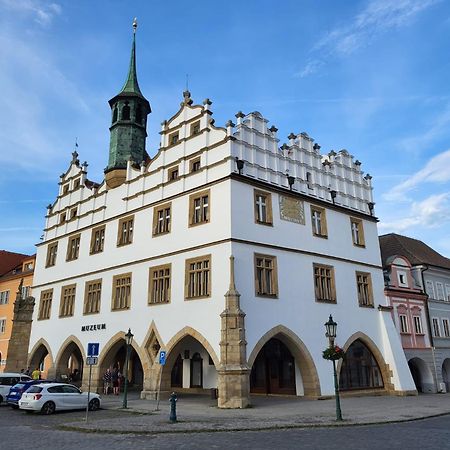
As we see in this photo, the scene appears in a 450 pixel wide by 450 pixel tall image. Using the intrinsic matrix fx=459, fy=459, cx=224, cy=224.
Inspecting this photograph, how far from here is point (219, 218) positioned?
2333 centimetres

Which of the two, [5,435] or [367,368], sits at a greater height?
[367,368]

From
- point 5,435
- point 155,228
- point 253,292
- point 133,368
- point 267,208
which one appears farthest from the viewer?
point 133,368

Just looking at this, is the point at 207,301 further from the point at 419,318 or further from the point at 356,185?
the point at 419,318

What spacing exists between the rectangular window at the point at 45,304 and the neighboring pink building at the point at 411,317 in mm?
24321

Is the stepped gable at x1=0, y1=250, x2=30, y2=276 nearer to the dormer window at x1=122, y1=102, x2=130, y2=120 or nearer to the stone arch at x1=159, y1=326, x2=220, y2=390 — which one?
the dormer window at x1=122, y1=102, x2=130, y2=120

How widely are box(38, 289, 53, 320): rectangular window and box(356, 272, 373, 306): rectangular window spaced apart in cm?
2229

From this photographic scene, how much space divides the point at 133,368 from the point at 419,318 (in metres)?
21.4

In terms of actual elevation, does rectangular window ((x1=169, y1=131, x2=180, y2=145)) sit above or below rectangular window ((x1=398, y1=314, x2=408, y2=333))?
above

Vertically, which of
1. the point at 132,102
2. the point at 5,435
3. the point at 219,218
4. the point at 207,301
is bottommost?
the point at 5,435

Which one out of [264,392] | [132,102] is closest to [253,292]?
[264,392]

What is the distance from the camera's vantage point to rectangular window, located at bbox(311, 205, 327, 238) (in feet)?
89.4

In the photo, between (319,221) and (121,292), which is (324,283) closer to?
(319,221)

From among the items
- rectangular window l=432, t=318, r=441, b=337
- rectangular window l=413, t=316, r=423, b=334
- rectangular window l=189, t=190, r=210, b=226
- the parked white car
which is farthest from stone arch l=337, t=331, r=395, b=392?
the parked white car

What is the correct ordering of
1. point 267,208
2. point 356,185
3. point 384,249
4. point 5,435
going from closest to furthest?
1. point 5,435
2. point 267,208
3. point 356,185
4. point 384,249
